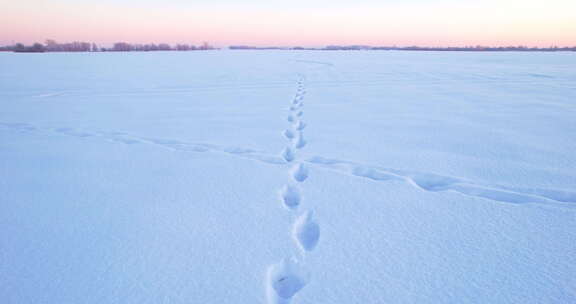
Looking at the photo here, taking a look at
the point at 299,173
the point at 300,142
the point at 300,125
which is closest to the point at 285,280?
the point at 299,173

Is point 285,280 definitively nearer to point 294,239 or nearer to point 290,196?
point 294,239

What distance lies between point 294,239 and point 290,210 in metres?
0.23

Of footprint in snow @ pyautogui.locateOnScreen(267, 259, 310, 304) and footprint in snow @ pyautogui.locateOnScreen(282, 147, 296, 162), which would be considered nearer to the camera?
footprint in snow @ pyautogui.locateOnScreen(267, 259, 310, 304)

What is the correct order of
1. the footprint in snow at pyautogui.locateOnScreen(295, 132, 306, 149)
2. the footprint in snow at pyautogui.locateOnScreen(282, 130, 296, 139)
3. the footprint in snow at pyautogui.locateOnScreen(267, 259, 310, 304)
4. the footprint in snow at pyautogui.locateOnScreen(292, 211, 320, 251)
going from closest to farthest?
the footprint in snow at pyautogui.locateOnScreen(267, 259, 310, 304), the footprint in snow at pyautogui.locateOnScreen(292, 211, 320, 251), the footprint in snow at pyautogui.locateOnScreen(295, 132, 306, 149), the footprint in snow at pyautogui.locateOnScreen(282, 130, 296, 139)

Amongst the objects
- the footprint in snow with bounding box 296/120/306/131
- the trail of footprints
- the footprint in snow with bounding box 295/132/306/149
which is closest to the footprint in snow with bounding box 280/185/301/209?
the trail of footprints

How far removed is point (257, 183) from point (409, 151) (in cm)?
104

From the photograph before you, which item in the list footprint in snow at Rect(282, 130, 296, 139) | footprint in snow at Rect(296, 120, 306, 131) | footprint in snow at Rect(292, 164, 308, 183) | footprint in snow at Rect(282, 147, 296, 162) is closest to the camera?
footprint in snow at Rect(292, 164, 308, 183)

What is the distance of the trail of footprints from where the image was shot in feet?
3.12

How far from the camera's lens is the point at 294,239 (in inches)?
45.9

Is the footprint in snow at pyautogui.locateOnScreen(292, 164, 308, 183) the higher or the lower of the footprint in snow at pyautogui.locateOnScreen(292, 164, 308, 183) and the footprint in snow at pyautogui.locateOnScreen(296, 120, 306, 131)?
the lower

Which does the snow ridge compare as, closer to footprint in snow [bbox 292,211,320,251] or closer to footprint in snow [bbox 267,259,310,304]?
footprint in snow [bbox 292,211,320,251]

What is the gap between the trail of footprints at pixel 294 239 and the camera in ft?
3.12

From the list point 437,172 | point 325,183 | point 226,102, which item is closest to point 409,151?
point 437,172

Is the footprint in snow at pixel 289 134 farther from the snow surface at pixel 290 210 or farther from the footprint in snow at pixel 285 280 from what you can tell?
the footprint in snow at pixel 285 280
